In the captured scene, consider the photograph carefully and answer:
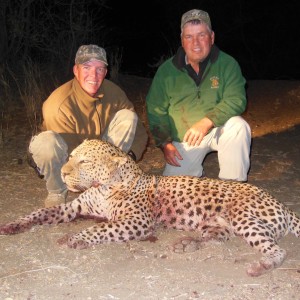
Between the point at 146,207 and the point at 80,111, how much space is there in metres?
1.04

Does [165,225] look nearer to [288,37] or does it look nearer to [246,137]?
[246,137]

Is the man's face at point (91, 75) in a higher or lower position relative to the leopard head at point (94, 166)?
higher

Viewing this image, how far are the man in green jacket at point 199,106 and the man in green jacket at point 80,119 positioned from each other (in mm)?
375

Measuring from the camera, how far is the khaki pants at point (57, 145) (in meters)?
4.29

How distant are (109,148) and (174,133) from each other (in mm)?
1090

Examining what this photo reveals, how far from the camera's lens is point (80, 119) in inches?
176

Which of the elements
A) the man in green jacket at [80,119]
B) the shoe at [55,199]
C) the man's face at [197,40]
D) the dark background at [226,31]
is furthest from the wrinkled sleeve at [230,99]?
the dark background at [226,31]

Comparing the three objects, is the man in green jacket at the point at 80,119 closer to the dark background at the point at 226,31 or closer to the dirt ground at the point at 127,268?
the dirt ground at the point at 127,268

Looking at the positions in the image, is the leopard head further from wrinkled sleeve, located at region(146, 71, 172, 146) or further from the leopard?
wrinkled sleeve, located at region(146, 71, 172, 146)

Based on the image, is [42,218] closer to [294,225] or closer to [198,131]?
[198,131]

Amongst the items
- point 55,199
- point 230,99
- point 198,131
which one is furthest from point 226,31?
point 55,199

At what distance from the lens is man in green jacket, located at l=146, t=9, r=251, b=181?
4.49 m

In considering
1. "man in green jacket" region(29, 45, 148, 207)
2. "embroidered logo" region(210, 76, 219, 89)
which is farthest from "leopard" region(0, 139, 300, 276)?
"embroidered logo" region(210, 76, 219, 89)

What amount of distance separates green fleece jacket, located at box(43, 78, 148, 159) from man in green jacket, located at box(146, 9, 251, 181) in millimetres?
347
